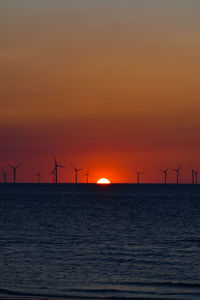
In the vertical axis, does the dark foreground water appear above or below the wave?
above

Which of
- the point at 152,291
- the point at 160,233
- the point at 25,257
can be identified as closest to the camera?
the point at 152,291

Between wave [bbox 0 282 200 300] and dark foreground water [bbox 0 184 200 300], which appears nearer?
wave [bbox 0 282 200 300]

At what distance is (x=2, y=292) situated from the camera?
36625 mm

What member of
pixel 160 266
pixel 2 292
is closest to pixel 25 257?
pixel 160 266

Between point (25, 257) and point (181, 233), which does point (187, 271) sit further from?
point (181, 233)

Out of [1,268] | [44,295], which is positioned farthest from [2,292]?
[1,268]

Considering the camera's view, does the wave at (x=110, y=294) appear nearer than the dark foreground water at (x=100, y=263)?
Yes

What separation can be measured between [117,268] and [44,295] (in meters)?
12.5

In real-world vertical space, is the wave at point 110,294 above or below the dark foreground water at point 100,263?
below

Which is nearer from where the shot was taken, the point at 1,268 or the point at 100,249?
the point at 1,268

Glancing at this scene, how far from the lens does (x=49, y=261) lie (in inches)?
2002

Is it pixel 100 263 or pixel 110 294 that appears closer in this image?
pixel 110 294

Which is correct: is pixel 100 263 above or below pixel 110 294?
above

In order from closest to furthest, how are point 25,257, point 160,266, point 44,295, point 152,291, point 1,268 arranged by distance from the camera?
1. point 44,295
2. point 152,291
3. point 1,268
4. point 160,266
5. point 25,257
